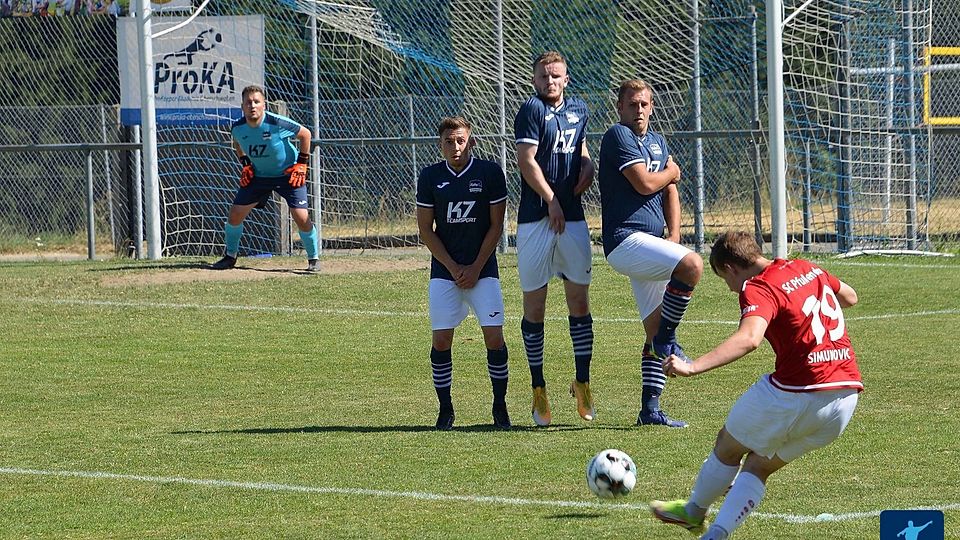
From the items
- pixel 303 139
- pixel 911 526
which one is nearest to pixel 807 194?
pixel 303 139

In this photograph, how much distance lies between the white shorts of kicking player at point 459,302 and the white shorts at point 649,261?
72 cm

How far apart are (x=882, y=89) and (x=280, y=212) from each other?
7.87 meters

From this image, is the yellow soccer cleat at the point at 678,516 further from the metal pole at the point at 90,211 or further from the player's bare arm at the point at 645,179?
the metal pole at the point at 90,211

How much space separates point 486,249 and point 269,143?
7512 millimetres

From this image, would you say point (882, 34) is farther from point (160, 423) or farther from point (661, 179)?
point (160, 423)

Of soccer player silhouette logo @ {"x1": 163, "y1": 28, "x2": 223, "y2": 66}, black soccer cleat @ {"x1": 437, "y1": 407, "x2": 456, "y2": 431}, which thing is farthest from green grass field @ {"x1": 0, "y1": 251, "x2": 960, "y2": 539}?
soccer player silhouette logo @ {"x1": 163, "y1": 28, "x2": 223, "y2": 66}

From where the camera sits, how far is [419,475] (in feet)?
24.6

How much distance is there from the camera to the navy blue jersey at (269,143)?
630 inches

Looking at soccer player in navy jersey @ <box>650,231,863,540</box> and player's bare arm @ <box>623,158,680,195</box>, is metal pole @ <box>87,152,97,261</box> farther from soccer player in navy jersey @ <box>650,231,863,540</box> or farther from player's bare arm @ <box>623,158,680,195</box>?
soccer player in navy jersey @ <box>650,231,863,540</box>

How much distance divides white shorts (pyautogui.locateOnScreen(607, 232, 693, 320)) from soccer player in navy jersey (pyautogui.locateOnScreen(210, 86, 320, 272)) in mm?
7573

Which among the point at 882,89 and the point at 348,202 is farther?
the point at 348,202

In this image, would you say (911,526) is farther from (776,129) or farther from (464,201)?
(776,129)

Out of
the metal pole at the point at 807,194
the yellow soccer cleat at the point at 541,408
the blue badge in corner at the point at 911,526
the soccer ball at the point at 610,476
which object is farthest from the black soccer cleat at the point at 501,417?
the metal pole at the point at 807,194

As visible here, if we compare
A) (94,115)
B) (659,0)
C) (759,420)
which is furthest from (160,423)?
(94,115)
